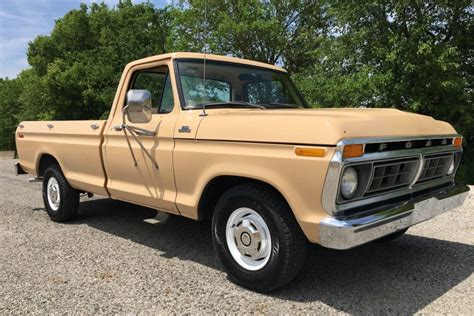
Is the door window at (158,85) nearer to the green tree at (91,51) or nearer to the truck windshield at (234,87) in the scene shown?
the truck windshield at (234,87)

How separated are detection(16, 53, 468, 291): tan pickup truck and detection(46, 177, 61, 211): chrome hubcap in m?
0.98

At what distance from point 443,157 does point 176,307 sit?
2639 mm

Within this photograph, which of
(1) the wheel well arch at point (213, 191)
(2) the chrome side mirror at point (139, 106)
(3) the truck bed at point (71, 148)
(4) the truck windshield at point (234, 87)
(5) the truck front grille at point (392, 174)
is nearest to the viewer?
(5) the truck front grille at point (392, 174)

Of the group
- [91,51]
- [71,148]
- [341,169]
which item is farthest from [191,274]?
[91,51]

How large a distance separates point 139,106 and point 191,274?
5.30 feet

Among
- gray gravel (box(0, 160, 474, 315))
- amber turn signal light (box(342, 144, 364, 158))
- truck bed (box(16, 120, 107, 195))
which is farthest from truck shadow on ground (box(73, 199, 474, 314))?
amber turn signal light (box(342, 144, 364, 158))

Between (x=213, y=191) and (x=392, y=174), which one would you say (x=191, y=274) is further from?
(x=392, y=174)

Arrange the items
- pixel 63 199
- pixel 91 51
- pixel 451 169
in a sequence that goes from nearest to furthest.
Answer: pixel 451 169
pixel 63 199
pixel 91 51

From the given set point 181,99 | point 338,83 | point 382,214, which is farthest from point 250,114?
point 338,83

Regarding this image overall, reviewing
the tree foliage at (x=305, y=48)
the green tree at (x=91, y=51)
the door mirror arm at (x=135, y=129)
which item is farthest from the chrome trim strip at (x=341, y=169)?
the green tree at (x=91, y=51)

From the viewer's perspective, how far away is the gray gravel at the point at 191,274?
10.9 feet

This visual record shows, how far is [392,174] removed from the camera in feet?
10.9

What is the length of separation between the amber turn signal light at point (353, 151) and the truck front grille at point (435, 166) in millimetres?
946

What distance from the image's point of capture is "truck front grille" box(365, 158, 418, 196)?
3182mm
